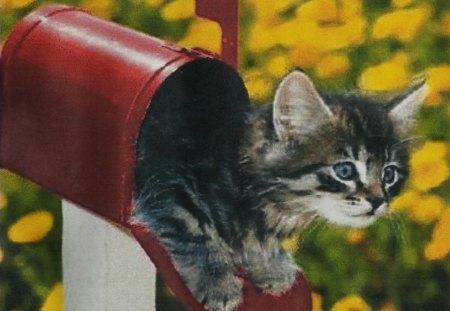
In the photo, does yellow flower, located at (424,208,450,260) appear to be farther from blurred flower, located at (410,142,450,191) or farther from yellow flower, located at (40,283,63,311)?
yellow flower, located at (40,283,63,311)

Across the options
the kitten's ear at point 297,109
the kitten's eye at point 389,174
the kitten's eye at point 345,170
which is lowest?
the kitten's eye at point 389,174

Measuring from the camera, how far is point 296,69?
35.3 inches

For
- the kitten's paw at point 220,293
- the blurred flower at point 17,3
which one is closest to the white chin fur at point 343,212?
the kitten's paw at point 220,293

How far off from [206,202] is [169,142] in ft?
0.22

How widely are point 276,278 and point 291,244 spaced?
0.04 m

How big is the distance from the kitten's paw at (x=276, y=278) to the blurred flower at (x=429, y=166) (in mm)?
144

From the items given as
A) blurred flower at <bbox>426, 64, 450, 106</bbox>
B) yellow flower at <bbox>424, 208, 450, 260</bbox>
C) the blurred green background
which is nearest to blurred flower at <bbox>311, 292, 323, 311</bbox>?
the blurred green background

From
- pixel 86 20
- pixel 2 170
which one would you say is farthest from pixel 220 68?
pixel 2 170

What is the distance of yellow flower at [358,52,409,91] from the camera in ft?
A: 2.98

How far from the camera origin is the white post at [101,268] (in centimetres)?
93

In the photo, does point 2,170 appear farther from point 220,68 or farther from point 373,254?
point 373,254

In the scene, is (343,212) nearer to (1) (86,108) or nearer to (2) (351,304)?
(2) (351,304)

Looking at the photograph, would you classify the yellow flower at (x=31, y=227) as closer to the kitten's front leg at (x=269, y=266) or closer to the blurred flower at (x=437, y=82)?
the kitten's front leg at (x=269, y=266)

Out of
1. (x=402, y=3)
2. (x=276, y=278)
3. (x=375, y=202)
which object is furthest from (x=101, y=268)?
(x=402, y=3)
